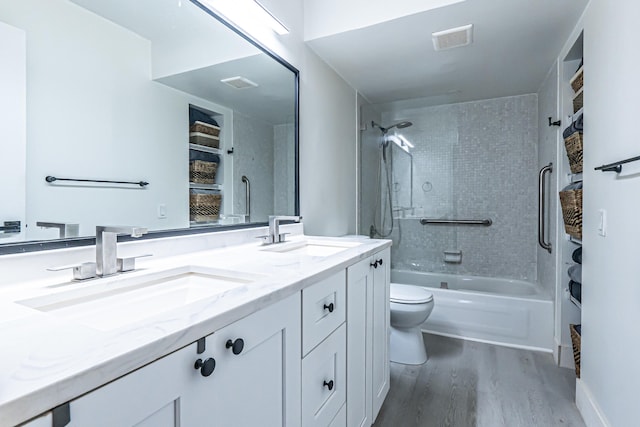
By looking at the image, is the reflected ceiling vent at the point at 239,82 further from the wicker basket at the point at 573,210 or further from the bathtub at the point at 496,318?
the bathtub at the point at 496,318

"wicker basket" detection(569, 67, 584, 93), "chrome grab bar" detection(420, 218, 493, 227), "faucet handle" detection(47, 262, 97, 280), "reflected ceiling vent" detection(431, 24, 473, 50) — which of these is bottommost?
"faucet handle" detection(47, 262, 97, 280)

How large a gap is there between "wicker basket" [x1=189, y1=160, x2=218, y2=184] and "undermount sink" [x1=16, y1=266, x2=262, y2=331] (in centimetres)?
48

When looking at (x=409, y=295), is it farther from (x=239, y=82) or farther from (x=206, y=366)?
(x=206, y=366)

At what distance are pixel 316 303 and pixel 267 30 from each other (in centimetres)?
155

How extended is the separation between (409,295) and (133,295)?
1.79m

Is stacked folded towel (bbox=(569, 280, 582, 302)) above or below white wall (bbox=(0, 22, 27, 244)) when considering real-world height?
below

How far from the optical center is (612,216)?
1382 mm

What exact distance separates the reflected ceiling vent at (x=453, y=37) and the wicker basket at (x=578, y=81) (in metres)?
0.63

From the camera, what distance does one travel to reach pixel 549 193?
273 cm

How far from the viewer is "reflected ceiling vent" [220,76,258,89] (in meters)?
1.65

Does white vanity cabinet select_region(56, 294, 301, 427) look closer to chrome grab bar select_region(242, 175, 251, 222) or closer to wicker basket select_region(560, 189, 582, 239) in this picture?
chrome grab bar select_region(242, 175, 251, 222)

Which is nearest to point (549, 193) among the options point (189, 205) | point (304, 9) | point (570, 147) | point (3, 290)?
point (570, 147)

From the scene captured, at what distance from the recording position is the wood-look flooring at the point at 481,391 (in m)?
1.66

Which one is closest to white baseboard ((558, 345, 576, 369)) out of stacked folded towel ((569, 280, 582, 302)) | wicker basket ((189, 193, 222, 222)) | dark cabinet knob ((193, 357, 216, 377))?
stacked folded towel ((569, 280, 582, 302))
